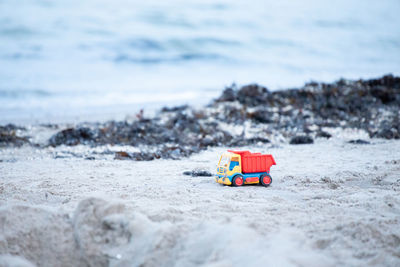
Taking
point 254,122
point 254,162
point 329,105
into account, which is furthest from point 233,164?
point 329,105

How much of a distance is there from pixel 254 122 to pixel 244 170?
16.4 feet

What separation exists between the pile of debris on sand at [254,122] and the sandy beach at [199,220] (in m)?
2.23

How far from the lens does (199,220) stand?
9.28 feet

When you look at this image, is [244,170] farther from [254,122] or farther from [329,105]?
[329,105]

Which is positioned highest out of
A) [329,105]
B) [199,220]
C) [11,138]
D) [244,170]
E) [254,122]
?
[329,105]

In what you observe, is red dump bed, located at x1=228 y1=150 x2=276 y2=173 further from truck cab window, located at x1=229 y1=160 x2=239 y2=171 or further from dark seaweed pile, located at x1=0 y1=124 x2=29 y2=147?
dark seaweed pile, located at x1=0 y1=124 x2=29 y2=147

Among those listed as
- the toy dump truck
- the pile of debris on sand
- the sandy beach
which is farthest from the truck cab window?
the pile of debris on sand

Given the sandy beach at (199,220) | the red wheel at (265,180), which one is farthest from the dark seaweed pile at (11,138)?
the red wheel at (265,180)

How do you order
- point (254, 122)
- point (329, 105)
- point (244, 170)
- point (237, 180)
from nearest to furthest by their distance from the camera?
1. point (237, 180)
2. point (244, 170)
3. point (254, 122)
4. point (329, 105)

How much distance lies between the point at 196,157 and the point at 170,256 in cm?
387

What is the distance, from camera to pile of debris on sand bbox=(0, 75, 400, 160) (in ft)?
24.1

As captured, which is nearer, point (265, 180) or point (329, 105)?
point (265, 180)

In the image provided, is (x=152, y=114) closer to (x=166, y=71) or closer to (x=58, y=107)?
(x=58, y=107)

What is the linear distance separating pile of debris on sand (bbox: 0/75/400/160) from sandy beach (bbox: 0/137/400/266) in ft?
7.31
